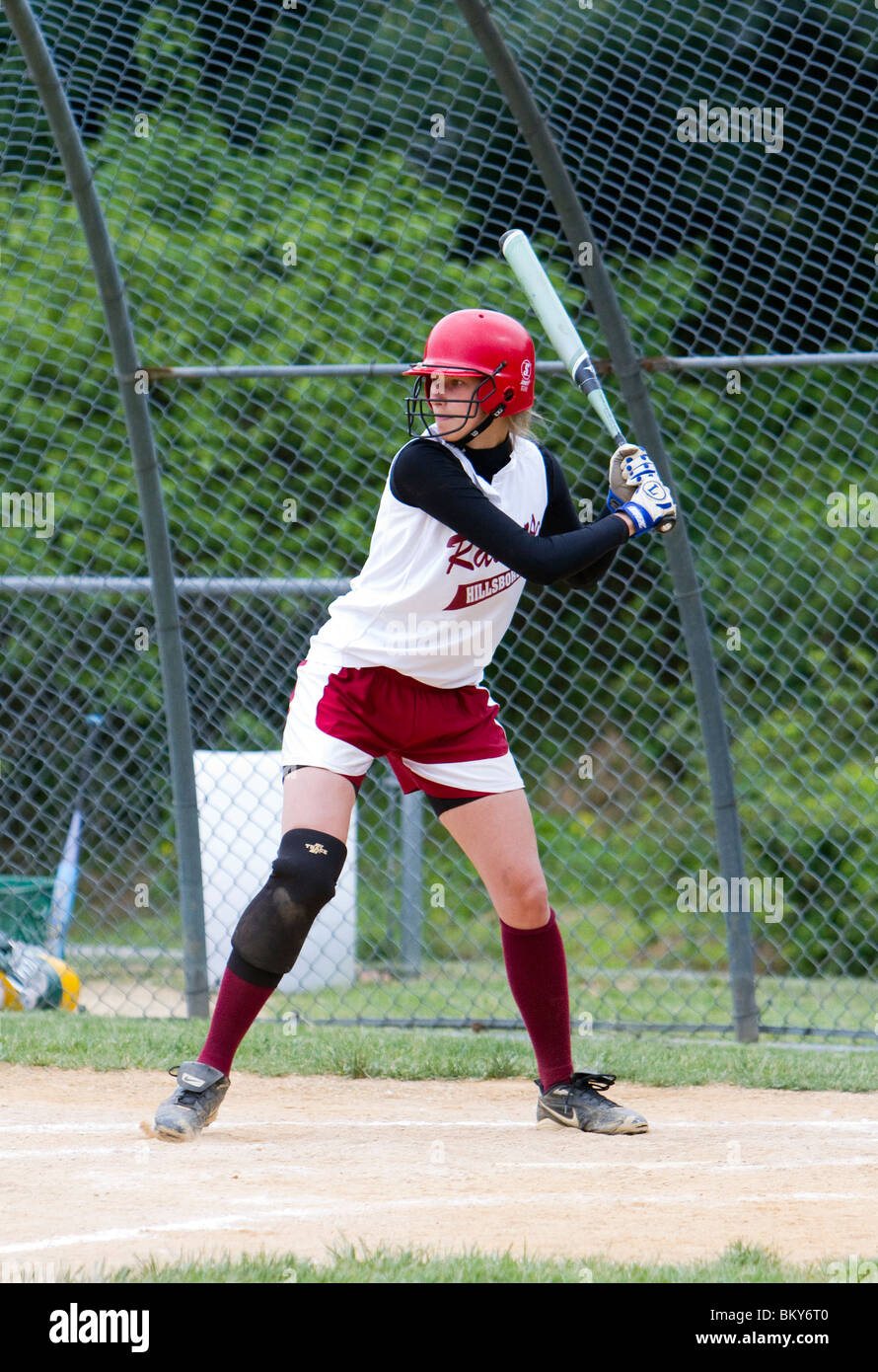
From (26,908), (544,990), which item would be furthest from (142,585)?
(544,990)

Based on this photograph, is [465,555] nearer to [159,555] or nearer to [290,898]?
[290,898]

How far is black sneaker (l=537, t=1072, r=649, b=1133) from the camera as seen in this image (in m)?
3.73

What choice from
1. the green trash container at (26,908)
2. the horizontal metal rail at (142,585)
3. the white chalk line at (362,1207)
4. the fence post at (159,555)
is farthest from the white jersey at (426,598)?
the green trash container at (26,908)

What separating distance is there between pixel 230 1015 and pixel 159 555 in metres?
2.24

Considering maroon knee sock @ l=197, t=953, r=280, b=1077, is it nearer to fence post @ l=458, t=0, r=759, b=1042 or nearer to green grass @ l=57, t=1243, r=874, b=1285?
green grass @ l=57, t=1243, r=874, b=1285

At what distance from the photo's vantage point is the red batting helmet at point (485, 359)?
11.8 ft

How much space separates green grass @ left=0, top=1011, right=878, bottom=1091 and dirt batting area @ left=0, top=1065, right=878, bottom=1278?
77mm

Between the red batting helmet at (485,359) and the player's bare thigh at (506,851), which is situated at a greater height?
the red batting helmet at (485,359)

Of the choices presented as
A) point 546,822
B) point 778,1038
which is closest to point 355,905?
point 546,822

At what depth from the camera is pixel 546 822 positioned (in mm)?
9055

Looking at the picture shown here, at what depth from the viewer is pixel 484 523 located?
135 inches

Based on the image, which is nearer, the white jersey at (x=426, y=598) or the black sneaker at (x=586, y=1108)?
the white jersey at (x=426, y=598)

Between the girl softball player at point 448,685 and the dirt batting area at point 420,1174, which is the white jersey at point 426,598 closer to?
the girl softball player at point 448,685

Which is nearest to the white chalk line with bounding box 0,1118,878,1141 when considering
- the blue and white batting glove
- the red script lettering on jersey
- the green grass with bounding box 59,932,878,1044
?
the red script lettering on jersey
